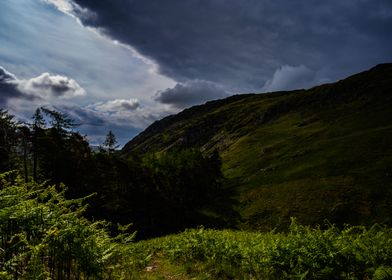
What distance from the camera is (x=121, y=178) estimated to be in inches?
2456

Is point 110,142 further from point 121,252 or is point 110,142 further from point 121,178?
point 121,252

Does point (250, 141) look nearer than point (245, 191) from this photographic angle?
No

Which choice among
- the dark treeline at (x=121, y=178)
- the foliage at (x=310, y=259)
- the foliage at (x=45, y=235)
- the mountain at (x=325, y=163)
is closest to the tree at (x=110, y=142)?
the dark treeline at (x=121, y=178)

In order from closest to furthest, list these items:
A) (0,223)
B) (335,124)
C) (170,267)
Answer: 1. (0,223)
2. (170,267)
3. (335,124)

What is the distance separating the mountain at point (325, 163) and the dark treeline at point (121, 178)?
8645 millimetres

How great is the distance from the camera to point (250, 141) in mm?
146125

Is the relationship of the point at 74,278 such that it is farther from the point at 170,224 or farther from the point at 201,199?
the point at 201,199

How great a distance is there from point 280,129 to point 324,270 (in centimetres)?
14320

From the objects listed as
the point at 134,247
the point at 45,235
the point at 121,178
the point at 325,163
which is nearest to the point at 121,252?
the point at 45,235

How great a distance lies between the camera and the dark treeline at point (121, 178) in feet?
164

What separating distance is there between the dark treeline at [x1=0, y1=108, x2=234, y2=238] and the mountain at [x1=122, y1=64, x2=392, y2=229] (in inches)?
340

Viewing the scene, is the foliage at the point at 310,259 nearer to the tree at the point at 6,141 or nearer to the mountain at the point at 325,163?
the mountain at the point at 325,163

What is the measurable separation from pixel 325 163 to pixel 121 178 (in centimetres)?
4972

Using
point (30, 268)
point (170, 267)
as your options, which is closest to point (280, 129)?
point (170, 267)
